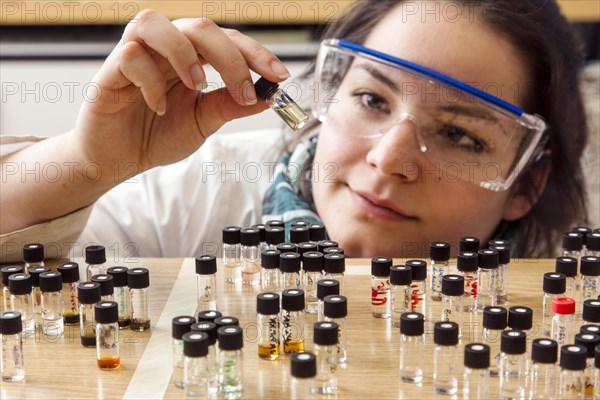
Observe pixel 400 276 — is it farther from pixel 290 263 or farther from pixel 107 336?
pixel 107 336

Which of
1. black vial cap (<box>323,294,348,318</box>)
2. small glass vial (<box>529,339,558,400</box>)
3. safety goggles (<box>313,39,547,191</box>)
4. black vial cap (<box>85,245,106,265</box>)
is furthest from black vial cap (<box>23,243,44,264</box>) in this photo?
small glass vial (<box>529,339,558,400</box>)

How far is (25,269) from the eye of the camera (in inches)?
45.6

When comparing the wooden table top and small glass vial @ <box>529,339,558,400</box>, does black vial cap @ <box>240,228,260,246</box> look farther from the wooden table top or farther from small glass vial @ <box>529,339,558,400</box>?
small glass vial @ <box>529,339,558,400</box>

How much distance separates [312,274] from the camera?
106cm

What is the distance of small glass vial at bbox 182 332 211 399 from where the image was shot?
0.79 metres

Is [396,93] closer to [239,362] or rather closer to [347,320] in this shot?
[347,320]

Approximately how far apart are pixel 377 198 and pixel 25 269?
0.57 meters

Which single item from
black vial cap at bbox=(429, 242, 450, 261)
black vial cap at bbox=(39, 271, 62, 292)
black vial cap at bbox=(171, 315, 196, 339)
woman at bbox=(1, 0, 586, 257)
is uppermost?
woman at bbox=(1, 0, 586, 257)

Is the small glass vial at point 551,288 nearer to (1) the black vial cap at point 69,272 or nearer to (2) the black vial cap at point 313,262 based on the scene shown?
(2) the black vial cap at point 313,262

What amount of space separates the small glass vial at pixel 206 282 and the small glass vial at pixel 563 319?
424mm

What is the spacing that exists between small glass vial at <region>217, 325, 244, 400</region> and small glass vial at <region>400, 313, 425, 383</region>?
6.9 inches

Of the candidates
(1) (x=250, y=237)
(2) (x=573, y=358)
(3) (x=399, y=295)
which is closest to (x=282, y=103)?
(1) (x=250, y=237)

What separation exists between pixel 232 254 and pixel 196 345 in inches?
16.2

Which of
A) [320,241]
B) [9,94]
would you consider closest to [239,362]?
[320,241]
